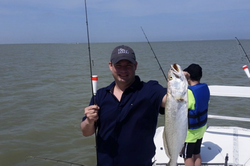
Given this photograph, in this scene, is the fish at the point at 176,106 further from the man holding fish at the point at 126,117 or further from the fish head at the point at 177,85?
the man holding fish at the point at 126,117

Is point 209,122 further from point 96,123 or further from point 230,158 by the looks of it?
point 96,123

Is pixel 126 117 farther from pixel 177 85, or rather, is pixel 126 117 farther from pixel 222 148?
pixel 222 148

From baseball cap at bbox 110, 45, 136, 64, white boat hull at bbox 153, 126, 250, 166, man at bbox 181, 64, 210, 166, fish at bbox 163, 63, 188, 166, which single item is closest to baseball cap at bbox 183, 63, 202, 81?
man at bbox 181, 64, 210, 166

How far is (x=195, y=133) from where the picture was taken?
12.6 ft

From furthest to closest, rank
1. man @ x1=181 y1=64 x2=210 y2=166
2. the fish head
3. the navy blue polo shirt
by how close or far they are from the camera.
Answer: man @ x1=181 y1=64 x2=210 y2=166 → the navy blue polo shirt → the fish head

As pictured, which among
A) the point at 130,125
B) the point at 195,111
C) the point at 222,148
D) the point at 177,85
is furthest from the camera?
the point at 222,148

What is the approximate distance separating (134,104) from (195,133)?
6.07ft

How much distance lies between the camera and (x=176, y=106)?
204 cm

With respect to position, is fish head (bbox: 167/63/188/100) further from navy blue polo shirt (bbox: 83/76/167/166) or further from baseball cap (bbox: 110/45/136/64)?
baseball cap (bbox: 110/45/136/64)

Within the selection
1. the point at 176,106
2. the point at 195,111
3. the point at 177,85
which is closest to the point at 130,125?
the point at 176,106

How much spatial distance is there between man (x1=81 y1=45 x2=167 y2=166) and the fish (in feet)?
1.11

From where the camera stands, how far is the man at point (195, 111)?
374 cm

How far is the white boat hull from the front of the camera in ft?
14.5

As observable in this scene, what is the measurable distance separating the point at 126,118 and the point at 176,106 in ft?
1.94
